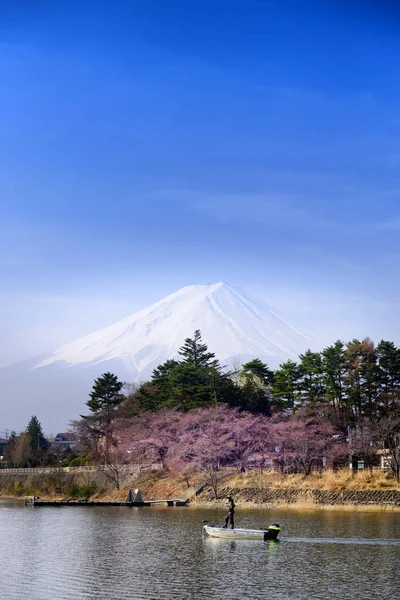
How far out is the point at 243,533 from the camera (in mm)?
36562

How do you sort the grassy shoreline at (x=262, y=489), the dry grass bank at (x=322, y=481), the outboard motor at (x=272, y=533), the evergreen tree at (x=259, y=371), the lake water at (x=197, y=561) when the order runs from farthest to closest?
the evergreen tree at (x=259, y=371)
the dry grass bank at (x=322, y=481)
the grassy shoreline at (x=262, y=489)
the outboard motor at (x=272, y=533)
the lake water at (x=197, y=561)

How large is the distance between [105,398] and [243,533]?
187ft

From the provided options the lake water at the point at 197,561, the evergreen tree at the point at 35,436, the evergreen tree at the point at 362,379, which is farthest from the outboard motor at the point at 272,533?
the evergreen tree at the point at 35,436

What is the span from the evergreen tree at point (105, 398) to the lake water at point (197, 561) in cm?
4325

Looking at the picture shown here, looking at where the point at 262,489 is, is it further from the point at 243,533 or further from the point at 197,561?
the point at 197,561

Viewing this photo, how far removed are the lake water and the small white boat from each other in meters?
0.51

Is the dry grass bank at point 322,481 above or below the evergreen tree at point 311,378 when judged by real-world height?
below

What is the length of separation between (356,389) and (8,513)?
30.6 metres

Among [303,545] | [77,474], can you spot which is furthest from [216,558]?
[77,474]

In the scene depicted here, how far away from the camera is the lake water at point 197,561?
24.1 meters

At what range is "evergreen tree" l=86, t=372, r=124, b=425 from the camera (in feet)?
299

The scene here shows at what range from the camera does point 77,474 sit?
84.0 m

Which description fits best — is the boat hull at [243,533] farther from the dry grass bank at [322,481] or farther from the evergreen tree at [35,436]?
the evergreen tree at [35,436]

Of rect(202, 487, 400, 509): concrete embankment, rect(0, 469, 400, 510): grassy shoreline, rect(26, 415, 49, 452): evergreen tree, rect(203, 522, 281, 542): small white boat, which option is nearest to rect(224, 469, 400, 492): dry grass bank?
rect(0, 469, 400, 510): grassy shoreline
